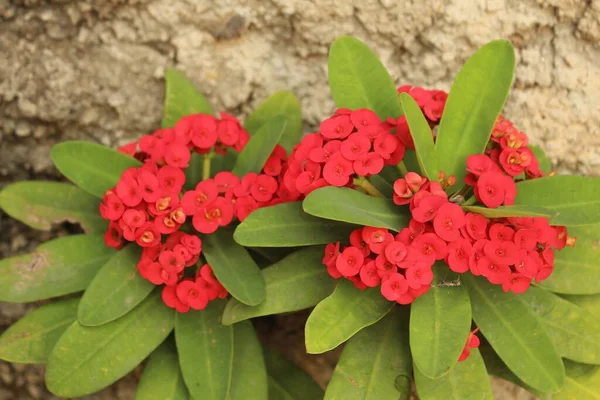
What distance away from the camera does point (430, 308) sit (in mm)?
1486

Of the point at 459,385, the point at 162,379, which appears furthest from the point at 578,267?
the point at 162,379

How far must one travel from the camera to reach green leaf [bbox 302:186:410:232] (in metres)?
1.37

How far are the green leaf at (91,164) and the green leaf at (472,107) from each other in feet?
2.66

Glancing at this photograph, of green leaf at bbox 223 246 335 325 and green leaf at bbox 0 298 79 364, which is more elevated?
green leaf at bbox 223 246 335 325

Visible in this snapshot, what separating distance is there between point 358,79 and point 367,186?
0.32 meters

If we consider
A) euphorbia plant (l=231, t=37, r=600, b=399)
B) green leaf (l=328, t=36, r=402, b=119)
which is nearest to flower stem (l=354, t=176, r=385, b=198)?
euphorbia plant (l=231, t=37, r=600, b=399)

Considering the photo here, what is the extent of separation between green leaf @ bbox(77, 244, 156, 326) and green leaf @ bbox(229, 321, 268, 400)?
0.86 ft

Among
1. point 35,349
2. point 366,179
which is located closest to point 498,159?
point 366,179

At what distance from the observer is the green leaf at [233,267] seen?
1.56 metres

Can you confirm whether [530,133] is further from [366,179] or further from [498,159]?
[366,179]

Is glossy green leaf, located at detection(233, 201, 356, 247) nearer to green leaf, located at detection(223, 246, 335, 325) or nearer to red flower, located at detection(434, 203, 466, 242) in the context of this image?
green leaf, located at detection(223, 246, 335, 325)

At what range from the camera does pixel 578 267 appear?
66.3 inches

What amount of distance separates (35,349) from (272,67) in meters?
1.08

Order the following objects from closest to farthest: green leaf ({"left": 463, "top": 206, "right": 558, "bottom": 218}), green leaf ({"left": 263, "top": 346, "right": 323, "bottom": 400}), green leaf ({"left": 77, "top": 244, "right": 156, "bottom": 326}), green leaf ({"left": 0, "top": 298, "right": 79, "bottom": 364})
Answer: green leaf ({"left": 463, "top": 206, "right": 558, "bottom": 218}) → green leaf ({"left": 77, "top": 244, "right": 156, "bottom": 326}) → green leaf ({"left": 0, "top": 298, "right": 79, "bottom": 364}) → green leaf ({"left": 263, "top": 346, "right": 323, "bottom": 400})
